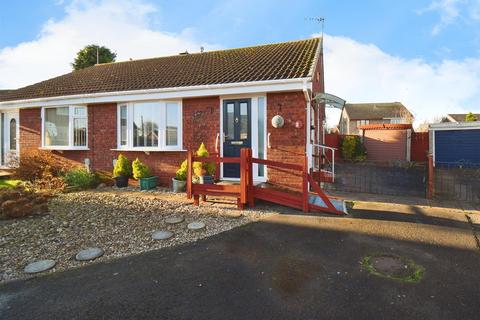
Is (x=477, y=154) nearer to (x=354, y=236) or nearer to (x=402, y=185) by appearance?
(x=402, y=185)

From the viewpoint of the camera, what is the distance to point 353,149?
13.8 m

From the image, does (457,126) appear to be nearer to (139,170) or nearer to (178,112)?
(178,112)

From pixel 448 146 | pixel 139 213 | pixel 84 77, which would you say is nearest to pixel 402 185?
pixel 448 146

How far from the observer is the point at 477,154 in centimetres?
1003

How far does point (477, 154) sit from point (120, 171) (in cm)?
1209

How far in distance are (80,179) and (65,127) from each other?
2.45 m

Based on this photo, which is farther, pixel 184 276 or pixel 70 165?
pixel 70 165

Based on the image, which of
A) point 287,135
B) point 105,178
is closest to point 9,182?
point 105,178

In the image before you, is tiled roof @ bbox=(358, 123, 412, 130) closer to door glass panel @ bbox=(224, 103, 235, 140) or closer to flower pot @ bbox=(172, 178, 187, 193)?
door glass panel @ bbox=(224, 103, 235, 140)

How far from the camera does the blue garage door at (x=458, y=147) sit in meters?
10.0

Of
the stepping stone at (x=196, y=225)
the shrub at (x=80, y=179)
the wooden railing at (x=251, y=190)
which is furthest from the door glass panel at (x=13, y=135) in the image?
the stepping stone at (x=196, y=225)

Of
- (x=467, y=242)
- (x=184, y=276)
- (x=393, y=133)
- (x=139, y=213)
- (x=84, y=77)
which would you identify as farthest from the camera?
(x=393, y=133)

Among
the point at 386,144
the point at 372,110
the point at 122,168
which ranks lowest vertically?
the point at 122,168

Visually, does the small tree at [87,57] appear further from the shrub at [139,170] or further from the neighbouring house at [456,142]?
the neighbouring house at [456,142]
